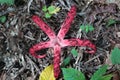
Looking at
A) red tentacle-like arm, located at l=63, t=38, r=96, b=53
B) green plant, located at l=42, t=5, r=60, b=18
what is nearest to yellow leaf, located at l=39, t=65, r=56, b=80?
red tentacle-like arm, located at l=63, t=38, r=96, b=53

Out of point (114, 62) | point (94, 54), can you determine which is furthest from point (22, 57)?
point (114, 62)

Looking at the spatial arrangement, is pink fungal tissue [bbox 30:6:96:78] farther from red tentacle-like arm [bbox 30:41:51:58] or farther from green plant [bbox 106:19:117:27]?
green plant [bbox 106:19:117:27]

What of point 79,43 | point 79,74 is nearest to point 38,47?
point 79,43

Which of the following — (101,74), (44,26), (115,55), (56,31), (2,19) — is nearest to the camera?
(101,74)

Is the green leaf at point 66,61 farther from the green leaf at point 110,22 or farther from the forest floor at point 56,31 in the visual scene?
the green leaf at point 110,22

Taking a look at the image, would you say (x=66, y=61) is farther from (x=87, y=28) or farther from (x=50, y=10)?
(x=50, y=10)

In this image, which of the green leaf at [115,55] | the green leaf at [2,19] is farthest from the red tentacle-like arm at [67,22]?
the green leaf at [2,19]
